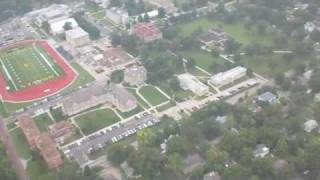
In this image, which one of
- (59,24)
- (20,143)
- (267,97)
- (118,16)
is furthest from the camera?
(118,16)

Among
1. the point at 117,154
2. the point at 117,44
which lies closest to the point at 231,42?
the point at 117,44

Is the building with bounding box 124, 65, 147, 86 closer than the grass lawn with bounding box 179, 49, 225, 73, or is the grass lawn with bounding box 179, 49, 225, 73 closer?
the building with bounding box 124, 65, 147, 86

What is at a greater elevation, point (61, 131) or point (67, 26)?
point (67, 26)

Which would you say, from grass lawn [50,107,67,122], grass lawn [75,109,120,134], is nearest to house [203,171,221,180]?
grass lawn [75,109,120,134]

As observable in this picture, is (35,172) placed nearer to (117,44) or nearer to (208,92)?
(208,92)

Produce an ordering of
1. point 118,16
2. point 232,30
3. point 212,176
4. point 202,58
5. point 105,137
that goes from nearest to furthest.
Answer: point 212,176 → point 105,137 → point 202,58 → point 232,30 → point 118,16

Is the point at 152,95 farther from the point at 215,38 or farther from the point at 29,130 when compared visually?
the point at 215,38

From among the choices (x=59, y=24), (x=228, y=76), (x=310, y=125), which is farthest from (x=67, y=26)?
(x=310, y=125)

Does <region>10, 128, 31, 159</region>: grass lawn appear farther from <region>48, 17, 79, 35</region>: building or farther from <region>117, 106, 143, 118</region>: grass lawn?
<region>48, 17, 79, 35</region>: building
